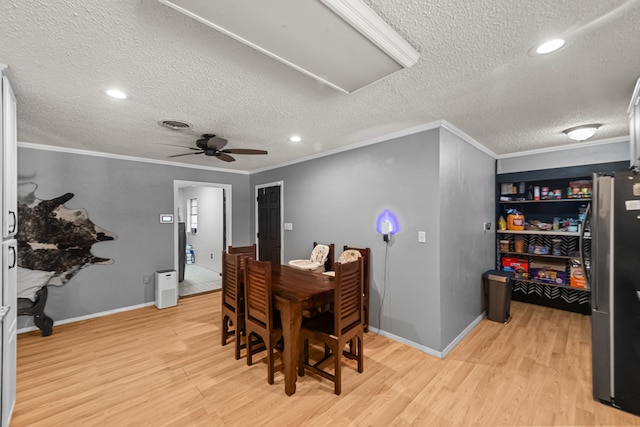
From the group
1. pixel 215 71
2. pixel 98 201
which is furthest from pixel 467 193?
pixel 98 201

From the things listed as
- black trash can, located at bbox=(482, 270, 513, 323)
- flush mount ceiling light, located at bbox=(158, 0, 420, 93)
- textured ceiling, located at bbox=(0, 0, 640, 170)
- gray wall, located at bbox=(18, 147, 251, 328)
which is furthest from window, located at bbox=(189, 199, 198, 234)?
black trash can, located at bbox=(482, 270, 513, 323)

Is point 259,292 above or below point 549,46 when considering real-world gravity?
below

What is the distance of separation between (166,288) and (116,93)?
3.19 m

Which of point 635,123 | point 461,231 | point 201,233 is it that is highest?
point 635,123

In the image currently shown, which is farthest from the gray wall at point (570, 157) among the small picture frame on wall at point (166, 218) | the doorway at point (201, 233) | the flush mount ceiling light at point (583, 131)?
the small picture frame on wall at point (166, 218)

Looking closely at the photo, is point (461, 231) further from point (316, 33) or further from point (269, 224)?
point (269, 224)

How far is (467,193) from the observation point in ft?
11.0

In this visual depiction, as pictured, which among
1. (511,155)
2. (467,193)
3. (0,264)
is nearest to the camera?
(0,264)

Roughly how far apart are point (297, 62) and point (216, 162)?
3.67 m

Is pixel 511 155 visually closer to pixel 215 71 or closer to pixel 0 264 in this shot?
pixel 215 71

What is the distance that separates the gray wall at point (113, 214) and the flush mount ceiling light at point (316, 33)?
3974mm

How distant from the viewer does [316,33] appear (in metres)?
1.27

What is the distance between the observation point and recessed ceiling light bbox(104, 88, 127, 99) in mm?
2008

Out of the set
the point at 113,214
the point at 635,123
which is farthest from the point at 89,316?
the point at 635,123
